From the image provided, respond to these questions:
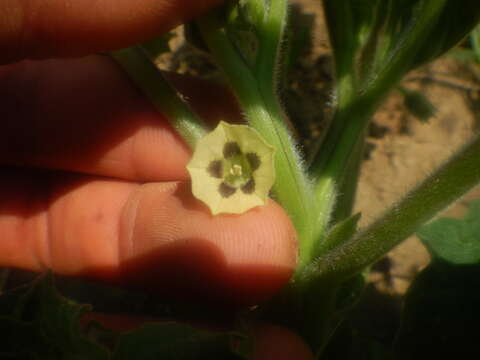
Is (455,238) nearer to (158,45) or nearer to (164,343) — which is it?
(164,343)

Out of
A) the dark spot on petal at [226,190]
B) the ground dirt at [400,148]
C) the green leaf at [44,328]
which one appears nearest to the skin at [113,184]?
the dark spot on petal at [226,190]

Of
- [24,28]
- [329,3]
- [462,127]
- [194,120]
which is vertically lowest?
[462,127]

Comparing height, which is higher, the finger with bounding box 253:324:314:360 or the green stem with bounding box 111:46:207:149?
the green stem with bounding box 111:46:207:149

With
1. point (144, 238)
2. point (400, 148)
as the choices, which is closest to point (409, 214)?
point (144, 238)

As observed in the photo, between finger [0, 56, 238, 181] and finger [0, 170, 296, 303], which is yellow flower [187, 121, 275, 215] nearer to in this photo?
finger [0, 170, 296, 303]

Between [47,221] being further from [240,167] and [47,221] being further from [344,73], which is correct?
[344,73]

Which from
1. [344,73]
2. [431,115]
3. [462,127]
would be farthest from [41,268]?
[462,127]

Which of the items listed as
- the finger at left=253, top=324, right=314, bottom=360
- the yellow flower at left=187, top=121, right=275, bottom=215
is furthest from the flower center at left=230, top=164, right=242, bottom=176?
the finger at left=253, top=324, right=314, bottom=360
